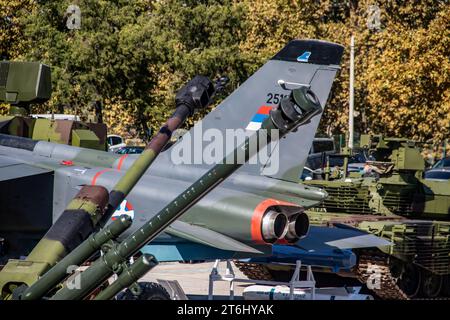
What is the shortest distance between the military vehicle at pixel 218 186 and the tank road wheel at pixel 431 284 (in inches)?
205

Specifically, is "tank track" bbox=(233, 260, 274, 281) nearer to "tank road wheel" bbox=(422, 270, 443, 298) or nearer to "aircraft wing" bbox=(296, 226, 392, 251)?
"tank road wheel" bbox=(422, 270, 443, 298)

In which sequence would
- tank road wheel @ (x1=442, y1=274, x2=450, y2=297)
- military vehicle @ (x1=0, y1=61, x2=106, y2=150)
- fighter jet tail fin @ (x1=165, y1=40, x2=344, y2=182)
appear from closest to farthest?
fighter jet tail fin @ (x1=165, y1=40, x2=344, y2=182) → military vehicle @ (x1=0, y1=61, x2=106, y2=150) → tank road wheel @ (x1=442, y1=274, x2=450, y2=297)

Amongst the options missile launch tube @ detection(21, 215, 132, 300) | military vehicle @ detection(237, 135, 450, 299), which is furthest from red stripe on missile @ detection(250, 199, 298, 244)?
missile launch tube @ detection(21, 215, 132, 300)

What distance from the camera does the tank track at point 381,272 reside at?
47.3 ft

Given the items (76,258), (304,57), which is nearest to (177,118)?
(76,258)

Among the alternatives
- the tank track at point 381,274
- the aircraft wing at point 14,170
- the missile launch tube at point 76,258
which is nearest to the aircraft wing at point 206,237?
the aircraft wing at point 14,170

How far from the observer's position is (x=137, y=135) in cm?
4825

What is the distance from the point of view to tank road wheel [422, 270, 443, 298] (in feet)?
51.2

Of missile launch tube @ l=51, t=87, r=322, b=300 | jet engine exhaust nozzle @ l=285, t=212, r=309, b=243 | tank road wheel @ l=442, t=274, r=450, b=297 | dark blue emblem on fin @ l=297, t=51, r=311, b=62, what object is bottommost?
tank road wheel @ l=442, t=274, r=450, b=297

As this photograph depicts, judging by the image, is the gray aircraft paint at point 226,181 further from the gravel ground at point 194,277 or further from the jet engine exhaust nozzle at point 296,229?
the gravel ground at point 194,277

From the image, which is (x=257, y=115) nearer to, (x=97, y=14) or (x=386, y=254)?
(x=386, y=254)

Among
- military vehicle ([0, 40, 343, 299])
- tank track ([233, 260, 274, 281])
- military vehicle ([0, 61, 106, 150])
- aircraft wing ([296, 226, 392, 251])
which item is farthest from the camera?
tank track ([233, 260, 274, 281])
